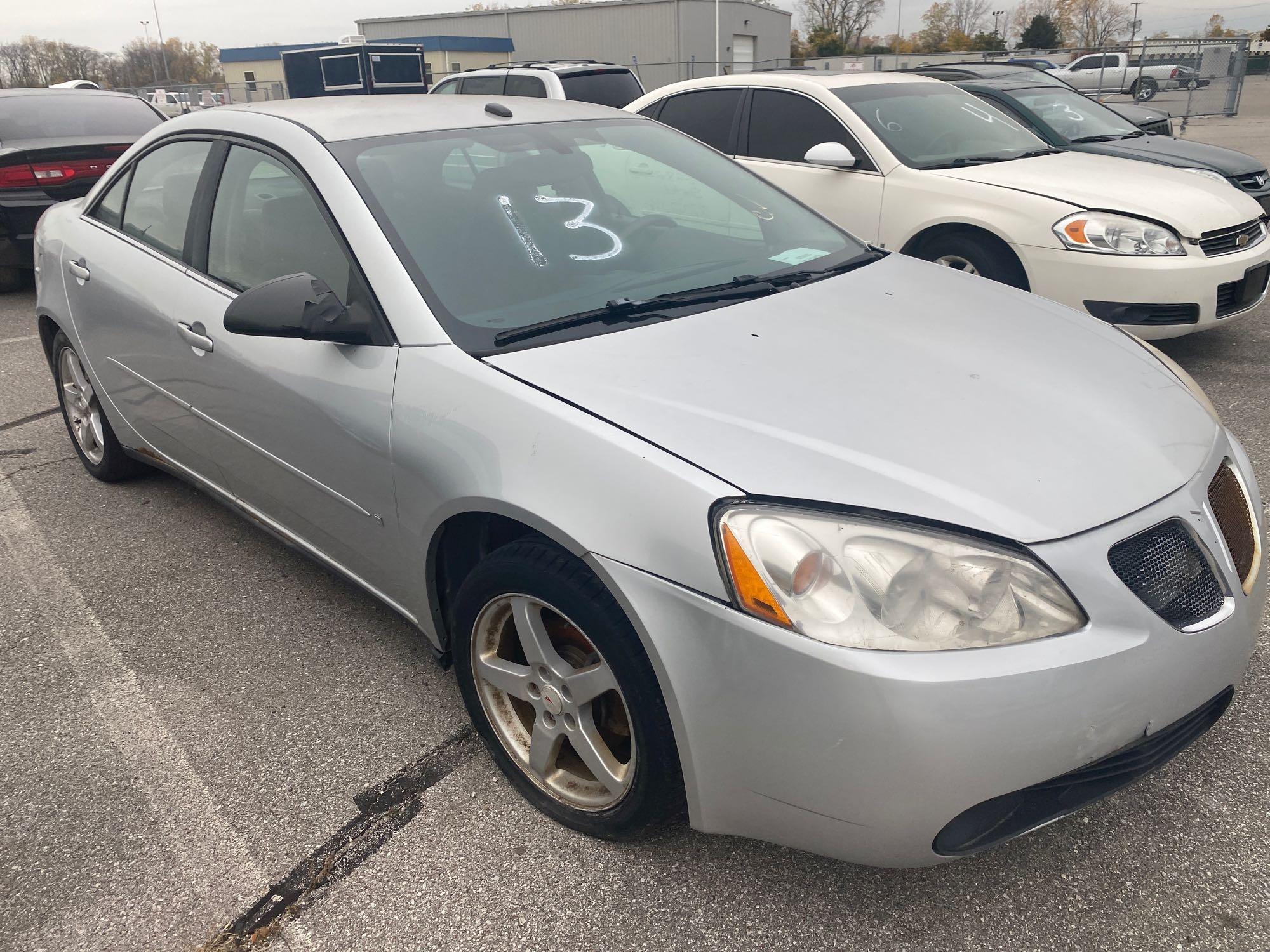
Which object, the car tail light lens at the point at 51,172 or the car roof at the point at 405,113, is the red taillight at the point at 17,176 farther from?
the car roof at the point at 405,113

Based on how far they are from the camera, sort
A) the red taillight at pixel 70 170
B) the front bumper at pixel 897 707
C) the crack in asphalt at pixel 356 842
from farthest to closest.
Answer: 1. the red taillight at pixel 70 170
2. the crack in asphalt at pixel 356 842
3. the front bumper at pixel 897 707

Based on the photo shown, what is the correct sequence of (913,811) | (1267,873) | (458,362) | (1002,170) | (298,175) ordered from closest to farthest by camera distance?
(913,811), (1267,873), (458,362), (298,175), (1002,170)

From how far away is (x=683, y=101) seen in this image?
6.64 meters

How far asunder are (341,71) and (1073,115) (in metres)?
17.1

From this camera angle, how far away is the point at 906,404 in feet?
6.64

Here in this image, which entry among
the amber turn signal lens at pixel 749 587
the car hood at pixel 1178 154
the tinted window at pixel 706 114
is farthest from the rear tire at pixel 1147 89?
the amber turn signal lens at pixel 749 587

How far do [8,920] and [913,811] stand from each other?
1845 millimetres

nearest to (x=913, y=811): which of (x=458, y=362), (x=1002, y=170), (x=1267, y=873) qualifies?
(x=1267, y=873)

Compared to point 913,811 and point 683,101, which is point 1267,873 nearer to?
point 913,811

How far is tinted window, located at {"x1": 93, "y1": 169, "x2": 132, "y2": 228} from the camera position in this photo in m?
3.69

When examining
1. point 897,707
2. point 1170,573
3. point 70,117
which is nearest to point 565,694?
point 897,707

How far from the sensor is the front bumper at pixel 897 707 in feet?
5.29

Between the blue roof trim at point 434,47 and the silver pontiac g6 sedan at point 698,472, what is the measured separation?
4503cm

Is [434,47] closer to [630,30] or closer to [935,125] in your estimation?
[630,30]
